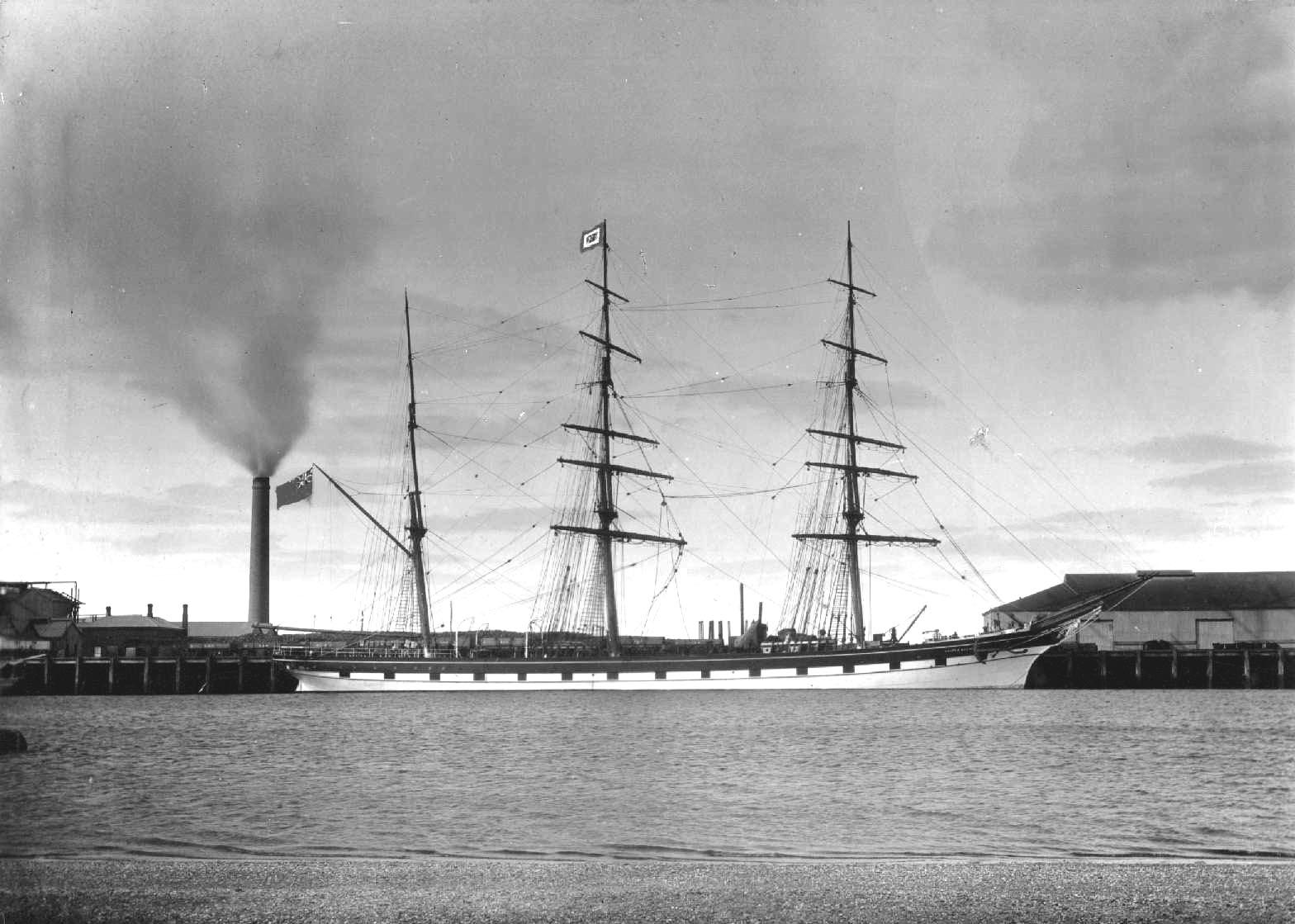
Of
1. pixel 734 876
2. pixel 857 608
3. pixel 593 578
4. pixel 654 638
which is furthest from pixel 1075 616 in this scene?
pixel 734 876

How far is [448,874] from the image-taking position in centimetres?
1315

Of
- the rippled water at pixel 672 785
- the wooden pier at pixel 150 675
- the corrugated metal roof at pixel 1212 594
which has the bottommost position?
the wooden pier at pixel 150 675

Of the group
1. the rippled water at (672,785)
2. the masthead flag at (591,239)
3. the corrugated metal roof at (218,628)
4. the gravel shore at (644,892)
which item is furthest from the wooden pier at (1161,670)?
the corrugated metal roof at (218,628)

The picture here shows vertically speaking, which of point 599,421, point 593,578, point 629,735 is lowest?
point 629,735

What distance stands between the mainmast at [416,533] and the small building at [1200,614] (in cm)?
3438

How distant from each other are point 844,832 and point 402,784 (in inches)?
446

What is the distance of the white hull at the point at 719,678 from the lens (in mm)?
69812

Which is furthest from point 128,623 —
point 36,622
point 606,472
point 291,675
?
point 606,472

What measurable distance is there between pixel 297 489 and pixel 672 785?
57974 millimetres

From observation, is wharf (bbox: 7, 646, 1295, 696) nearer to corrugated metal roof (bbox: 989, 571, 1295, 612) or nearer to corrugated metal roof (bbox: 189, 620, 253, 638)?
corrugated metal roof (bbox: 989, 571, 1295, 612)

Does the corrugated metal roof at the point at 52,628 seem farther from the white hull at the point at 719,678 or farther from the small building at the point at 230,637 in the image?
the white hull at the point at 719,678

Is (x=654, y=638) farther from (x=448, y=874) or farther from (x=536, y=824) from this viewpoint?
(x=448, y=874)

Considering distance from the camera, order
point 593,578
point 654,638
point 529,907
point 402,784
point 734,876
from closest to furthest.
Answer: point 529,907 < point 734,876 < point 402,784 < point 593,578 < point 654,638

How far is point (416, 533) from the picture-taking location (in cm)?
7888
